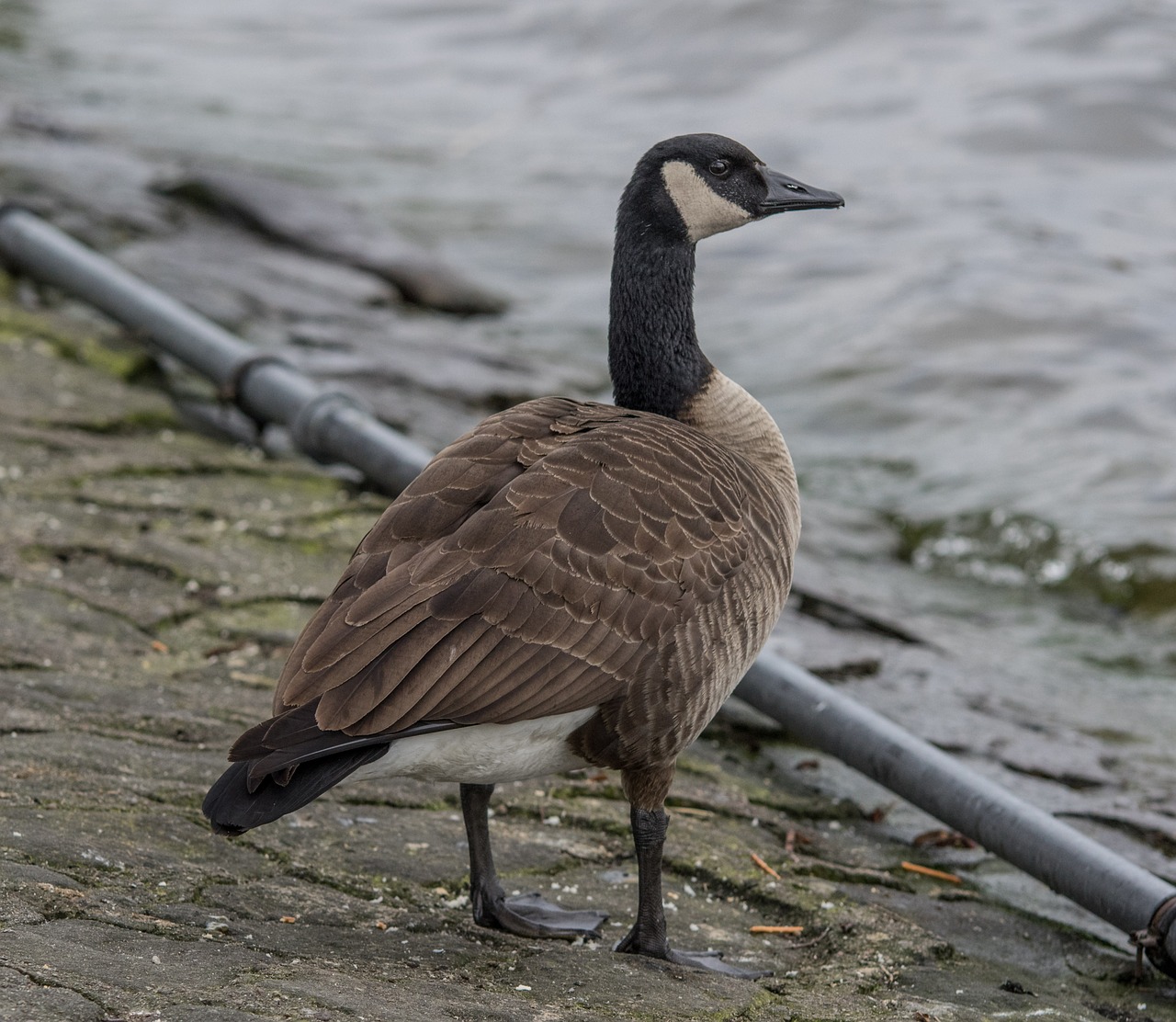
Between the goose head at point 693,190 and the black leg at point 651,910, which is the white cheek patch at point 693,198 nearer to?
the goose head at point 693,190

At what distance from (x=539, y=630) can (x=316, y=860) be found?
95cm

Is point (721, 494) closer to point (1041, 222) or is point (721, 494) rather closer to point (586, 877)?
point (586, 877)

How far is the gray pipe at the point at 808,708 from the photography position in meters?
3.98

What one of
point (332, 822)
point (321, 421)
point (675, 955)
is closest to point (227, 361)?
point (321, 421)

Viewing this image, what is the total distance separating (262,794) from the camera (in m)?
2.94

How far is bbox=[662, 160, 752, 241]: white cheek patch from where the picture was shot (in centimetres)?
442

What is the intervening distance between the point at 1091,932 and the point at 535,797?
5.48 feet

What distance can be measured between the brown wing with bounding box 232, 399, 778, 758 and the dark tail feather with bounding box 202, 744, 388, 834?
0.07 meters

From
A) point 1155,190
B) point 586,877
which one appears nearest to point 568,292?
point 1155,190

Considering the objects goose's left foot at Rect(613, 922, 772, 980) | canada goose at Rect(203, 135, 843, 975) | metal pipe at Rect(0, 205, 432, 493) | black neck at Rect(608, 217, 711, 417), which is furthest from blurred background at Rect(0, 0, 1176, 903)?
canada goose at Rect(203, 135, 843, 975)

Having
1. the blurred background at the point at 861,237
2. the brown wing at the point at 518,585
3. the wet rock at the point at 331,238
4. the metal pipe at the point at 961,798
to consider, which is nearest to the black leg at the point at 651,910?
the brown wing at the point at 518,585

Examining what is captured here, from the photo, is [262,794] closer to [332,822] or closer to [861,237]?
[332,822]

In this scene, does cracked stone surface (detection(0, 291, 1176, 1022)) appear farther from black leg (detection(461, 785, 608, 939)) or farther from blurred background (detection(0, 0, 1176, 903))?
blurred background (detection(0, 0, 1176, 903))

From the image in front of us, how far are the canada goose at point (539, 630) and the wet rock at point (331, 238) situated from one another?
7.08 m
